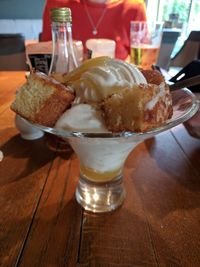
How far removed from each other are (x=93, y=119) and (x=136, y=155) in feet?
0.99

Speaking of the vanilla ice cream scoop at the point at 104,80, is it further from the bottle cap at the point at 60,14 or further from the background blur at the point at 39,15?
the background blur at the point at 39,15

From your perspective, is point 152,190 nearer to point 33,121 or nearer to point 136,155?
point 136,155

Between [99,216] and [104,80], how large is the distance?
0.23 metres

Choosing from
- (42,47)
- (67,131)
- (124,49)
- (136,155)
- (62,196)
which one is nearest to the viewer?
(67,131)

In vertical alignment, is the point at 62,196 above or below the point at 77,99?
below

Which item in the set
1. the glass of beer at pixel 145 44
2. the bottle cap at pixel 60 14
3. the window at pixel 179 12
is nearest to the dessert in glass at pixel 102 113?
the bottle cap at pixel 60 14

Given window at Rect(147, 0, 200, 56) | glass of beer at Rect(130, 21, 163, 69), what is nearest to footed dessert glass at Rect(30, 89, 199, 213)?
glass of beer at Rect(130, 21, 163, 69)

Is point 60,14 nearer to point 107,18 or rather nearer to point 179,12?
point 107,18

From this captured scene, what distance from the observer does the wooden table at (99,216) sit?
363 millimetres

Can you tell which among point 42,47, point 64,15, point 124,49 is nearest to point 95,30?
point 124,49

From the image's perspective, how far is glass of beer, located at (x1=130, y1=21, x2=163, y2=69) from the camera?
1.17 metres

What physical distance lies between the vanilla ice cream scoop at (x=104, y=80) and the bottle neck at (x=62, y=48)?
314mm

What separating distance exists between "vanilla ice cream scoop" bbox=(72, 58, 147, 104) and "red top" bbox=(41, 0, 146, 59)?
62.7 inches

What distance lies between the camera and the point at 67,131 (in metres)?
0.33
